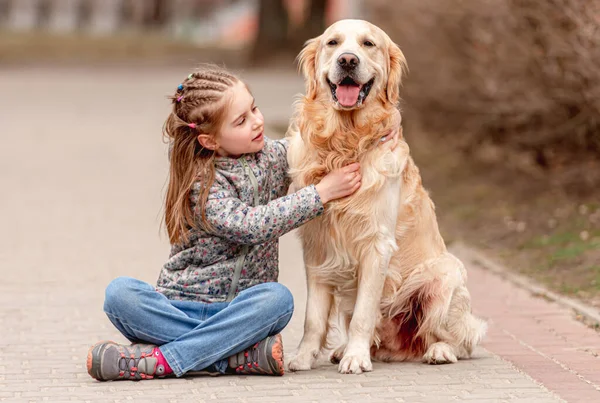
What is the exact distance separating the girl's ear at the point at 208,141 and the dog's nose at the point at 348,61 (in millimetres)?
703

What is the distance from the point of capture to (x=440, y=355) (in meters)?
5.48

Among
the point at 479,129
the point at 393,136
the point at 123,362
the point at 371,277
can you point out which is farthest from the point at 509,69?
the point at 123,362

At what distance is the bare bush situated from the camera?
30.0ft

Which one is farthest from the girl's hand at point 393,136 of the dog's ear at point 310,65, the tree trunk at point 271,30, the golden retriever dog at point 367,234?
the tree trunk at point 271,30

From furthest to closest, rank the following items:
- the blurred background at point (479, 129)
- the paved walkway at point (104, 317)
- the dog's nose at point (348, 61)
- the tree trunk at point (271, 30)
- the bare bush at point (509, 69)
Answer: the tree trunk at point (271, 30)
the bare bush at point (509, 69)
the blurred background at point (479, 129)
the dog's nose at point (348, 61)
the paved walkway at point (104, 317)

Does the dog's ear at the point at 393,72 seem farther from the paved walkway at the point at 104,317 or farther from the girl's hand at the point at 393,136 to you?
the paved walkway at the point at 104,317

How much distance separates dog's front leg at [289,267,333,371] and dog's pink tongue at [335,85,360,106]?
0.85m

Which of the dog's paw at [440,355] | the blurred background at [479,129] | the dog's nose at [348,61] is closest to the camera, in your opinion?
the dog's nose at [348,61]

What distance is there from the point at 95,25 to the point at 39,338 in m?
48.0

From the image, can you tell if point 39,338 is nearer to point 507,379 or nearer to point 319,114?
point 319,114

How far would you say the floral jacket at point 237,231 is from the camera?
515 centimetres

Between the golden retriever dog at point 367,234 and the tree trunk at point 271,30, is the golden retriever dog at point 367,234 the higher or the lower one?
the lower one

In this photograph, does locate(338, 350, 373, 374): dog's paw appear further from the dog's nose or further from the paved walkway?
the dog's nose

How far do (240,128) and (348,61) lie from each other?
605 mm
